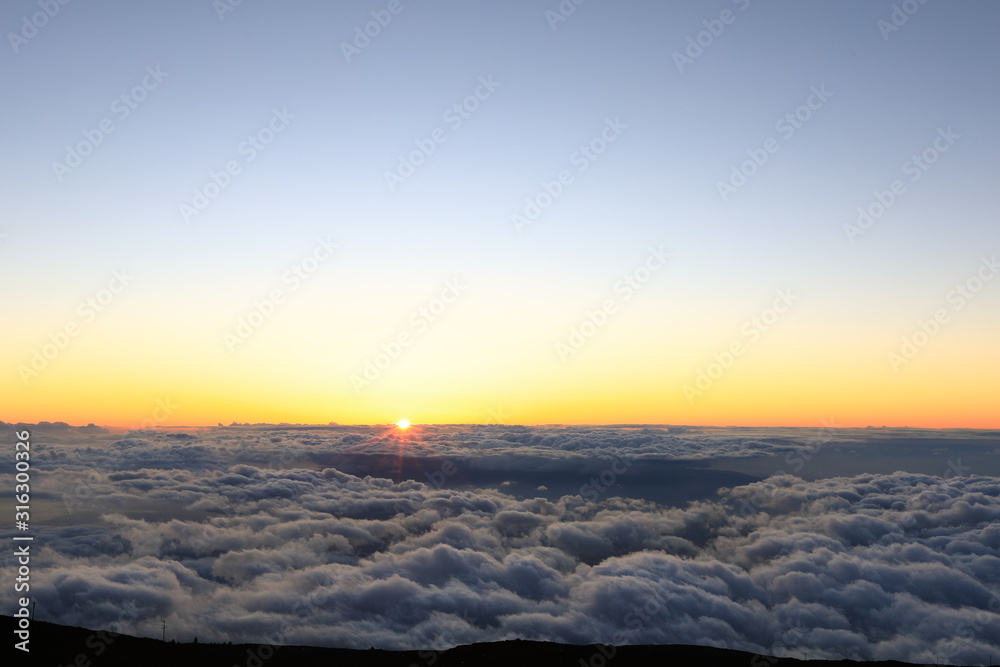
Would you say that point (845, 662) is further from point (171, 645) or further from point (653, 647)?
point (171, 645)

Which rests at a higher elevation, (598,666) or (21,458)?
(21,458)

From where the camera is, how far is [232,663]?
425 ft

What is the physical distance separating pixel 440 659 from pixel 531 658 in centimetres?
2309

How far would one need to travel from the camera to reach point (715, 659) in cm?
16538

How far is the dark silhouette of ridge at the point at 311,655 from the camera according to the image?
122 meters

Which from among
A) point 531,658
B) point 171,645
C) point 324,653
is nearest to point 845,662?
point 531,658

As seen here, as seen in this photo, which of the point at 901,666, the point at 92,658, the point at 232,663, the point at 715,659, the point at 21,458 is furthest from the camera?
the point at 715,659

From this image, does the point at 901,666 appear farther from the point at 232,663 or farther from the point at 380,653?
the point at 232,663

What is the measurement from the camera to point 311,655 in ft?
479

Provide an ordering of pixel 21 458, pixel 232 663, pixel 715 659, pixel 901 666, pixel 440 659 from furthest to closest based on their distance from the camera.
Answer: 1. pixel 715 659
2. pixel 901 666
3. pixel 440 659
4. pixel 232 663
5. pixel 21 458

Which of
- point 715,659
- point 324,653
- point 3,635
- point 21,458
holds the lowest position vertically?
point 715,659

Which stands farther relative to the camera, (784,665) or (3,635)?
(784,665)

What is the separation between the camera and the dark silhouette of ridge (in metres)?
122

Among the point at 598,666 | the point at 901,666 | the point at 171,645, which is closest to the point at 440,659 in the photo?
the point at 598,666
